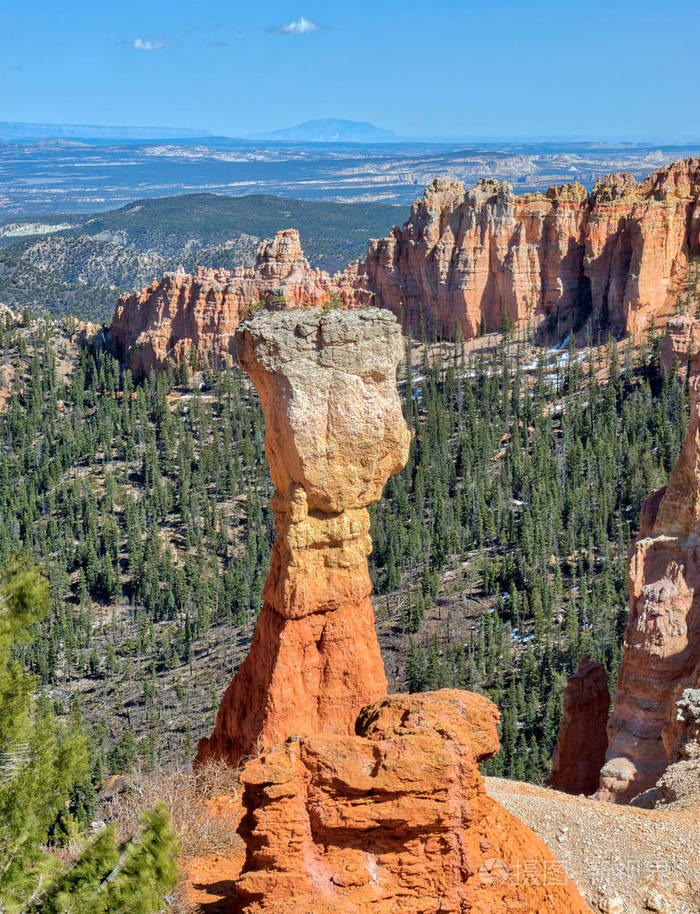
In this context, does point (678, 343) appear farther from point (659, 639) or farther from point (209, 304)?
point (659, 639)

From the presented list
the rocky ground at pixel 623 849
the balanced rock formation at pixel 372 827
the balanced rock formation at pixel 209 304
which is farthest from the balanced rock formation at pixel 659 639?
the balanced rock formation at pixel 209 304

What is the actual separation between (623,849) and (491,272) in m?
94.0

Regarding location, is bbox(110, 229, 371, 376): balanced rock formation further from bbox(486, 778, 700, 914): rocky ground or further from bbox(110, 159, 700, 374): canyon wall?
bbox(486, 778, 700, 914): rocky ground

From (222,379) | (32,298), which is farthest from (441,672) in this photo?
(32,298)

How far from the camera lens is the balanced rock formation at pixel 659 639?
86.1 ft

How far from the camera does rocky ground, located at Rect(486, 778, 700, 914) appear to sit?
58.0 ft

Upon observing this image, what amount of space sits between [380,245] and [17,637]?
108m

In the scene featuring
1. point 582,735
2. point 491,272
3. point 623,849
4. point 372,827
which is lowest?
point 582,735

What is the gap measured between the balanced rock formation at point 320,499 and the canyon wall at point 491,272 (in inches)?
2819

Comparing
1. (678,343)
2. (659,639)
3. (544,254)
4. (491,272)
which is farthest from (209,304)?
(659,639)

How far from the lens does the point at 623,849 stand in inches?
747

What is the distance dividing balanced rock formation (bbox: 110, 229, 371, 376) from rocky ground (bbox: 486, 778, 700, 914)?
88863 mm

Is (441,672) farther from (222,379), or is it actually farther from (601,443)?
(222,379)

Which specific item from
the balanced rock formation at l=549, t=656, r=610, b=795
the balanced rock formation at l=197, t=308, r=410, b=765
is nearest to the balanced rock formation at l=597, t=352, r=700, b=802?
the balanced rock formation at l=549, t=656, r=610, b=795
